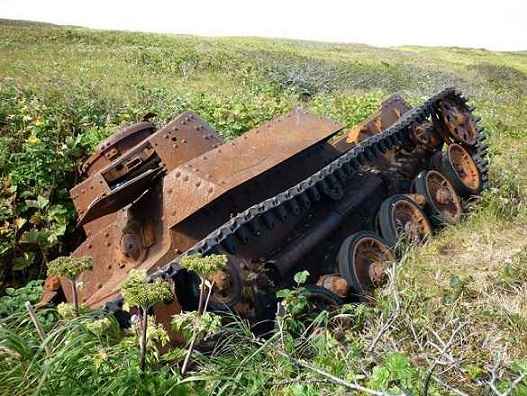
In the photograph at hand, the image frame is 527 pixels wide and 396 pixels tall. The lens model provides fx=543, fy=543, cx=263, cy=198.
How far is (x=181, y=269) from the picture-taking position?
3205 mm

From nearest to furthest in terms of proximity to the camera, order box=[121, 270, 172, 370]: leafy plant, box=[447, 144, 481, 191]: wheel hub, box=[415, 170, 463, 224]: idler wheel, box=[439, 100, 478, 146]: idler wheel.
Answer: box=[121, 270, 172, 370]: leafy plant, box=[415, 170, 463, 224]: idler wheel, box=[447, 144, 481, 191]: wheel hub, box=[439, 100, 478, 146]: idler wheel

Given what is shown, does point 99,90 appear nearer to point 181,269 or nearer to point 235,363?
point 181,269

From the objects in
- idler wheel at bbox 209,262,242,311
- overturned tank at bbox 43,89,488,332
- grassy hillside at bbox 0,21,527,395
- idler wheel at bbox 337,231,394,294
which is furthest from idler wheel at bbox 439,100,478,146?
idler wheel at bbox 209,262,242,311

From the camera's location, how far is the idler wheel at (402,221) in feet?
15.4

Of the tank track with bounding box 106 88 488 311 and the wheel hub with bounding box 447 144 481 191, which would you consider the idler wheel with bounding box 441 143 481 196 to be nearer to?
the wheel hub with bounding box 447 144 481 191

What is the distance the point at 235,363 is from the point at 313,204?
2.14m

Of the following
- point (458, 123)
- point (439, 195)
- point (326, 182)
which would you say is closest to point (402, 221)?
point (439, 195)

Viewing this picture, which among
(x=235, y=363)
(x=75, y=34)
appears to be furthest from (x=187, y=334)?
(x=75, y=34)

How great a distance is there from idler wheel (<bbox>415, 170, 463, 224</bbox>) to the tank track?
456mm

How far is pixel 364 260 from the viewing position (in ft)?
14.1

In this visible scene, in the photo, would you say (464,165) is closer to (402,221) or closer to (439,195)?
(439,195)

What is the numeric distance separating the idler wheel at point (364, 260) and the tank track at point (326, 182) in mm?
462

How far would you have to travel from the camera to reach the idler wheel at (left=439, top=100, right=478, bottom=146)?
613cm

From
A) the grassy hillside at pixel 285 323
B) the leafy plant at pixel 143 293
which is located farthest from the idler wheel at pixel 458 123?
the leafy plant at pixel 143 293
